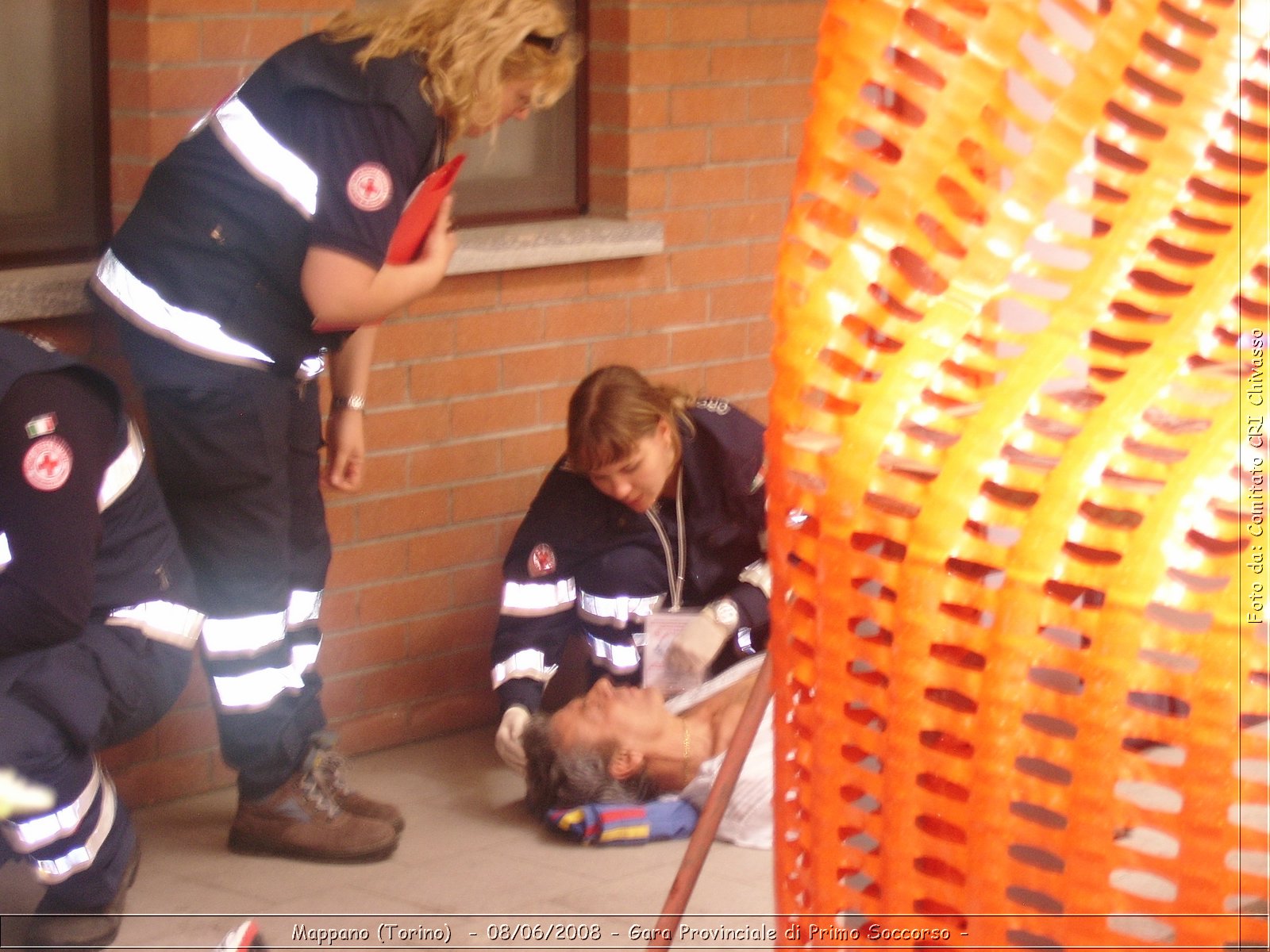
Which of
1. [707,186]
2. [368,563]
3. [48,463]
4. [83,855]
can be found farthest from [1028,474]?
[707,186]

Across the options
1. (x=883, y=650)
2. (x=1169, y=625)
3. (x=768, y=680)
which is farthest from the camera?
(x=768, y=680)

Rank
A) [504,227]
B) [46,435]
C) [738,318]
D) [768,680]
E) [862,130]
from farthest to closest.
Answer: [738,318] < [504,227] < [46,435] < [768,680] < [862,130]

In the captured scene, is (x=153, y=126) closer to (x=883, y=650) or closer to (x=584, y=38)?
(x=584, y=38)

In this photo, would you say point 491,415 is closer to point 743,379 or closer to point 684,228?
point 684,228

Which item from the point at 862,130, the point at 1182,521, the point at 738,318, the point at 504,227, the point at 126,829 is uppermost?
the point at 862,130

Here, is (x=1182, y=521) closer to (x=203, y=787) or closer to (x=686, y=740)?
(x=686, y=740)

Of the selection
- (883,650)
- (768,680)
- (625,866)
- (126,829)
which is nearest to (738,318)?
(625,866)

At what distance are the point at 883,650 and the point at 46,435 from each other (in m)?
1.97

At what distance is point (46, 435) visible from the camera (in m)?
3.02

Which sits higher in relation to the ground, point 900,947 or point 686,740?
point 900,947

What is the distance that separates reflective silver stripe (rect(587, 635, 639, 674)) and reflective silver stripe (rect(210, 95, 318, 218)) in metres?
1.63

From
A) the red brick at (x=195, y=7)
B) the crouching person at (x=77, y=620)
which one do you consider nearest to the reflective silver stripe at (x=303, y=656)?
the crouching person at (x=77, y=620)

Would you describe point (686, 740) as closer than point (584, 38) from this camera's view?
Yes

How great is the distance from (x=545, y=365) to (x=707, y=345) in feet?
2.25
